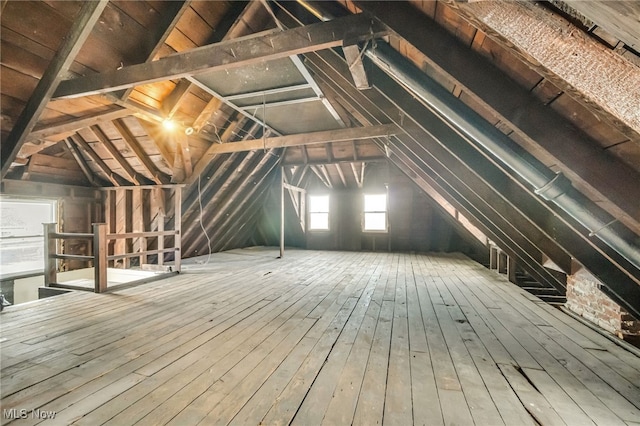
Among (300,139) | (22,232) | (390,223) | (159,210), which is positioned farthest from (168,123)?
(390,223)

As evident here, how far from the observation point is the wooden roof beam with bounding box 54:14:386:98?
1.72m

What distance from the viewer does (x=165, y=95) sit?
3824 mm

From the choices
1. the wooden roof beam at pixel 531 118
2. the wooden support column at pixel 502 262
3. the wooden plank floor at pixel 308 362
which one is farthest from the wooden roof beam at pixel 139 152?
the wooden support column at pixel 502 262

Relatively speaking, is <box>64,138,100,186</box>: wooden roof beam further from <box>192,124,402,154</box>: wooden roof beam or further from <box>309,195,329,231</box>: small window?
<box>309,195,329,231</box>: small window

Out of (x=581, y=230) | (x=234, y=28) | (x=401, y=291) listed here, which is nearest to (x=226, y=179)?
(x=234, y=28)

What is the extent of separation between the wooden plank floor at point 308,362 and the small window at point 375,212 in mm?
5111

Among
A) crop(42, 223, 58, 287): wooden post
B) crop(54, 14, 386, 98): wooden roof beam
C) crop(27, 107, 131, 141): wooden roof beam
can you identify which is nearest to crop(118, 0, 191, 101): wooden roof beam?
crop(54, 14, 386, 98): wooden roof beam

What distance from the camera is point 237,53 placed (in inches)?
84.2

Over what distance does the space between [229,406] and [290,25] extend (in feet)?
11.1

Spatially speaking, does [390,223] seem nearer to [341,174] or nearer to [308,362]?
[341,174]

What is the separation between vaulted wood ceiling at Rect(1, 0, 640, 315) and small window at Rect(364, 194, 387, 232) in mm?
2816

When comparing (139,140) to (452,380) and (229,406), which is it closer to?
(229,406)

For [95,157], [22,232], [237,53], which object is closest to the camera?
[237,53]

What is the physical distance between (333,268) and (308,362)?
3594mm
